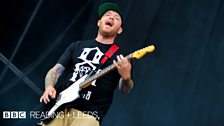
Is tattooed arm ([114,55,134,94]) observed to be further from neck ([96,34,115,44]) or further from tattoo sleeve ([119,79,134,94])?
neck ([96,34,115,44])

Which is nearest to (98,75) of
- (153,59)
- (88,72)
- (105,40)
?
(88,72)

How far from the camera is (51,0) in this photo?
344 cm

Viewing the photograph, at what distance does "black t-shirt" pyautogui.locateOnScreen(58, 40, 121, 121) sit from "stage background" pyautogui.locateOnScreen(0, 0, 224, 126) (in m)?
1.31

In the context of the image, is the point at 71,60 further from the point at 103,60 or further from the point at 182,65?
Result: the point at 182,65

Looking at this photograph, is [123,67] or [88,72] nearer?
[123,67]

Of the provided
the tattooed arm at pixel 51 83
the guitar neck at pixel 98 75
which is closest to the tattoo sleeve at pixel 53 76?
the tattooed arm at pixel 51 83

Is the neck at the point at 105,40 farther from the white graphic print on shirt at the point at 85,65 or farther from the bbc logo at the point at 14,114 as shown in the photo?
the bbc logo at the point at 14,114

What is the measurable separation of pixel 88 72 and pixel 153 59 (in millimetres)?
1507

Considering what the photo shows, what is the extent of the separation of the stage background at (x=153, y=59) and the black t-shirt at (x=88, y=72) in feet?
4.30

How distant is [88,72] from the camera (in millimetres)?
1943

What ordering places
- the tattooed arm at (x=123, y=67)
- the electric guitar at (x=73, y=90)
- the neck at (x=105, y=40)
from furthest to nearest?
the neck at (x=105, y=40) < the electric guitar at (x=73, y=90) < the tattooed arm at (x=123, y=67)

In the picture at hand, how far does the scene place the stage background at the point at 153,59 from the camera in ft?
10.7

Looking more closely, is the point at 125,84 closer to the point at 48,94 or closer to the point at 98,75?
the point at 98,75

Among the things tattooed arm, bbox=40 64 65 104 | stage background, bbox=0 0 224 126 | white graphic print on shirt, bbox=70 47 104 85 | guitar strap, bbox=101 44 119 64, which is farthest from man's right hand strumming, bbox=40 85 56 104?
stage background, bbox=0 0 224 126
